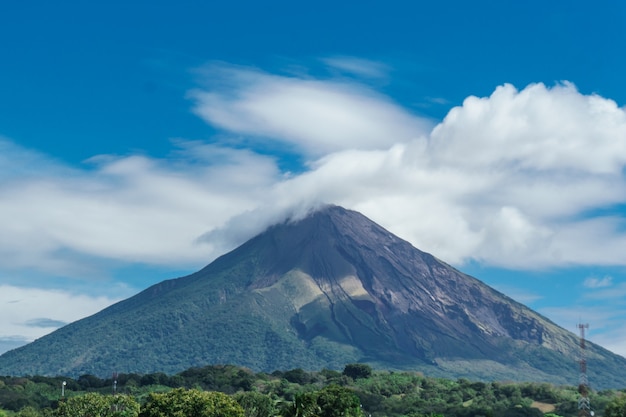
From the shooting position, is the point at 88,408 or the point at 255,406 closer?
the point at 88,408

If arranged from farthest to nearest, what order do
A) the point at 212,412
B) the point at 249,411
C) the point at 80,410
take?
the point at 249,411 < the point at 80,410 < the point at 212,412

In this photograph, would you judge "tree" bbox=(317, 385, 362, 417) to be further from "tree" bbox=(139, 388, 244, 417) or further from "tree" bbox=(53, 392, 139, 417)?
"tree" bbox=(53, 392, 139, 417)

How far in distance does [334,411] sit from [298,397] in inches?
1349

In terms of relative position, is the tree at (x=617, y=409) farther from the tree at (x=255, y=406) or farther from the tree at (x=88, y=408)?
the tree at (x=88, y=408)

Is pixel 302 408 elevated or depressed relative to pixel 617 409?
depressed

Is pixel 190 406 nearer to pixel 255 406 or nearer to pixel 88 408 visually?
pixel 88 408

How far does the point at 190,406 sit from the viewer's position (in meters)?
136

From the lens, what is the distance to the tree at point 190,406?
134m

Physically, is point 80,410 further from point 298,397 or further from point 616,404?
point 616,404

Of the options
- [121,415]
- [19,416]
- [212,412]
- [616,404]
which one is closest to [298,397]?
[212,412]

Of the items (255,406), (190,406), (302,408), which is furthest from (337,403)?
(255,406)

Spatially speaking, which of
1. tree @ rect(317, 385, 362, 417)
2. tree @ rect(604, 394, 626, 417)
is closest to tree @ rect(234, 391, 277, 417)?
tree @ rect(317, 385, 362, 417)

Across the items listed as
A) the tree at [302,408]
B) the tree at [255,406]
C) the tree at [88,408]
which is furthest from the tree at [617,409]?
the tree at [88,408]

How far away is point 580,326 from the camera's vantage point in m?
112
